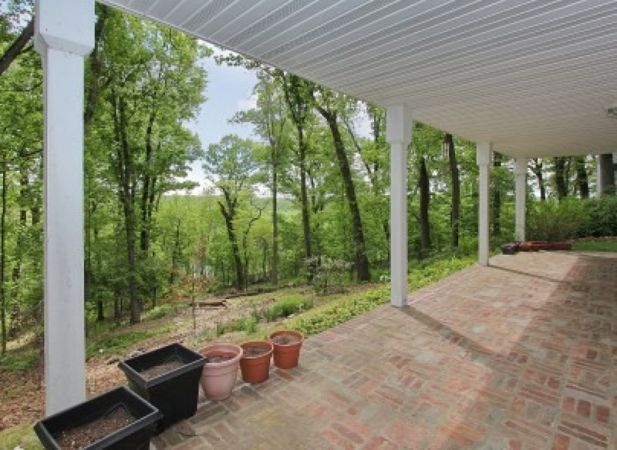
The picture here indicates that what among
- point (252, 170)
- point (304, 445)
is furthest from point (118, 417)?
point (252, 170)

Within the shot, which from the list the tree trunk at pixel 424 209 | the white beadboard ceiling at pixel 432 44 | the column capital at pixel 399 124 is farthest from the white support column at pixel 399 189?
the tree trunk at pixel 424 209

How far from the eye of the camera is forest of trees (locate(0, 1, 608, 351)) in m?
7.29

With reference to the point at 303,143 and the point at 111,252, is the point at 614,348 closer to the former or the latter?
the point at 303,143

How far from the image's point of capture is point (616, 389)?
9.00ft

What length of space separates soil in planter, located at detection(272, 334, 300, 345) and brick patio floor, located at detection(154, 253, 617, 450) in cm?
26

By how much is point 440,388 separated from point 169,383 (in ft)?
7.00

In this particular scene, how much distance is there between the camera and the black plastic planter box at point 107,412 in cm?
169

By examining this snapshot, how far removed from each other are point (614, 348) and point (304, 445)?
3450 mm

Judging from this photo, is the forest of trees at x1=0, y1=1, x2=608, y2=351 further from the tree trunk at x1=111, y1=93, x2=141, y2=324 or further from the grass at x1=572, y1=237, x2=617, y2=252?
the grass at x1=572, y1=237, x2=617, y2=252

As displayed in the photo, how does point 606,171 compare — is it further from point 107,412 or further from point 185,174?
point 107,412

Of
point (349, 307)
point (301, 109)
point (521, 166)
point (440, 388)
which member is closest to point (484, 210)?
point (521, 166)

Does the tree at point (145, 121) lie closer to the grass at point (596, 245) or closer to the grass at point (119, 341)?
the grass at point (119, 341)

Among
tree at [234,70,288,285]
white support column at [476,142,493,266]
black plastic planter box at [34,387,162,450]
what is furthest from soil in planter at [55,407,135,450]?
tree at [234,70,288,285]

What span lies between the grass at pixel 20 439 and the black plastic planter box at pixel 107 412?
673 mm
